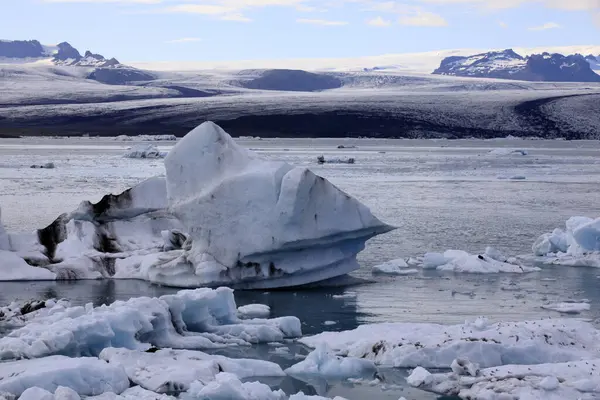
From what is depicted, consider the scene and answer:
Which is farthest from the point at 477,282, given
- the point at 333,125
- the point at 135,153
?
the point at 333,125

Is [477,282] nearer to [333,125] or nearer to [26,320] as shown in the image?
[26,320]

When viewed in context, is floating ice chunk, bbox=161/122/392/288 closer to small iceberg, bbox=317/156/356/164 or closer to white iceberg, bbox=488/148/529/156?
small iceberg, bbox=317/156/356/164

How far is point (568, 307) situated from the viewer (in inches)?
354

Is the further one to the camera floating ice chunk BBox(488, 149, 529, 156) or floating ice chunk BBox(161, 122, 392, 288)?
floating ice chunk BBox(488, 149, 529, 156)

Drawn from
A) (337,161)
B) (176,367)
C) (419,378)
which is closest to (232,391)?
(176,367)

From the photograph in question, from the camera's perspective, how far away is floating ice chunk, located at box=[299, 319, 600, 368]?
6992 millimetres

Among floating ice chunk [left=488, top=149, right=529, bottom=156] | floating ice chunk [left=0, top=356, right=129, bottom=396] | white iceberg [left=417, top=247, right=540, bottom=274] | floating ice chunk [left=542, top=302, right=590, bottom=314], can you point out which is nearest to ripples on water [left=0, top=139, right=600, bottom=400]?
floating ice chunk [left=542, top=302, right=590, bottom=314]

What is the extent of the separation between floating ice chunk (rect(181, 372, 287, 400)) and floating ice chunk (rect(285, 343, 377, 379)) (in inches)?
25.5

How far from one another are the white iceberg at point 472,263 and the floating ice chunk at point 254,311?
3.10m

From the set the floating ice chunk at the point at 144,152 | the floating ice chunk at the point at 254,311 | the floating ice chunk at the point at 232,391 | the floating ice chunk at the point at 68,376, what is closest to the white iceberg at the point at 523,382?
the floating ice chunk at the point at 232,391

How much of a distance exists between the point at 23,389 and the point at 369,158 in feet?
98.5

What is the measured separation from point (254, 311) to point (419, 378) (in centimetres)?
259

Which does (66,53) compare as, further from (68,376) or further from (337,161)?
(68,376)

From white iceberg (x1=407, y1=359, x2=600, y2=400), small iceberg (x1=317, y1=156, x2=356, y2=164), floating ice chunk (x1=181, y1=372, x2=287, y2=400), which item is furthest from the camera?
small iceberg (x1=317, y1=156, x2=356, y2=164)
